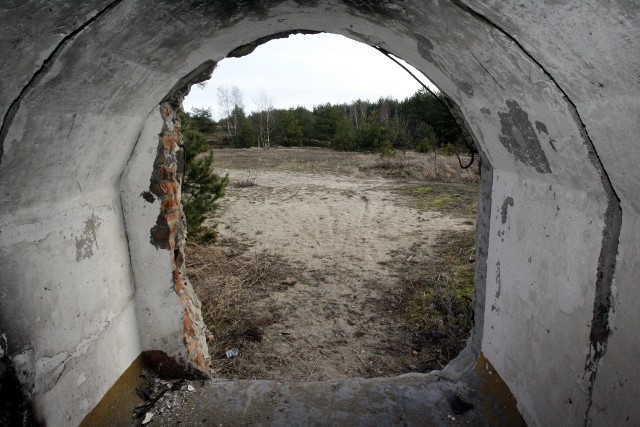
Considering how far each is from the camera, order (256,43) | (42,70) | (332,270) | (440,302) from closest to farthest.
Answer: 1. (42,70)
2. (256,43)
3. (440,302)
4. (332,270)

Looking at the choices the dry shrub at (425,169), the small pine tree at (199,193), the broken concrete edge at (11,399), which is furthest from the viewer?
the dry shrub at (425,169)

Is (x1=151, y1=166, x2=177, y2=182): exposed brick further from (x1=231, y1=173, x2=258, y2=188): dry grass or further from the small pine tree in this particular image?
(x1=231, y1=173, x2=258, y2=188): dry grass

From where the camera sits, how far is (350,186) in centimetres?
1311

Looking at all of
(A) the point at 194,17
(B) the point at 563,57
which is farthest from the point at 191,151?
(B) the point at 563,57

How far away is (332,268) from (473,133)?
162 inches

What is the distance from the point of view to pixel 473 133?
8.50ft

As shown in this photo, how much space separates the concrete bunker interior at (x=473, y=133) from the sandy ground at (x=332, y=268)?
4.97 ft

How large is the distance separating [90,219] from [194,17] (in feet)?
4.55

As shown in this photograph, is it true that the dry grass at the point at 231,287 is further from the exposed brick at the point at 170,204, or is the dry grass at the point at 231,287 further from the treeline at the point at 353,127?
the treeline at the point at 353,127

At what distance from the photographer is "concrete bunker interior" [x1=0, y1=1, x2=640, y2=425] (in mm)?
1274

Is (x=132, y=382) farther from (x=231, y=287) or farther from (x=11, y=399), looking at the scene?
(x=231, y=287)

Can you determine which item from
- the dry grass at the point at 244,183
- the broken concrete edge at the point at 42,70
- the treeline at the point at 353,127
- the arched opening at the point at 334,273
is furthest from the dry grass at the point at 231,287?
the treeline at the point at 353,127

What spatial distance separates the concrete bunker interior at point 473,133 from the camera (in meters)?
1.27

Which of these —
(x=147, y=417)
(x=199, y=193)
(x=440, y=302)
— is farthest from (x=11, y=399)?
(x=199, y=193)
